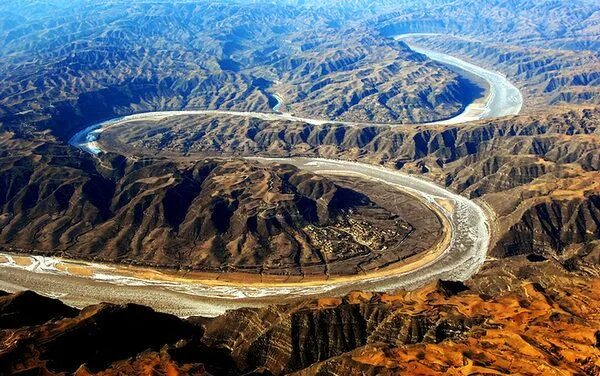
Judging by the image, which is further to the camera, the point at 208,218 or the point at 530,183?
the point at 530,183

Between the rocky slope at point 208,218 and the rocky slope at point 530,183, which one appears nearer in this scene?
the rocky slope at point 208,218

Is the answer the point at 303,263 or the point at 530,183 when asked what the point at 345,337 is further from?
the point at 530,183

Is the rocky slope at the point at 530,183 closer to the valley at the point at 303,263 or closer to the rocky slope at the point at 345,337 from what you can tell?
the valley at the point at 303,263

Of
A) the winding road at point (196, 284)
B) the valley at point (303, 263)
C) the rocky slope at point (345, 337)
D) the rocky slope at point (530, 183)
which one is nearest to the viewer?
the rocky slope at point (345, 337)

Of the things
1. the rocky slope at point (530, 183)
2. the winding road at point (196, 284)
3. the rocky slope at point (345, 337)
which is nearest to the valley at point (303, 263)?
the rocky slope at point (345, 337)

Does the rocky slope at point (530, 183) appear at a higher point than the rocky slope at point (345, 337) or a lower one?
Answer: lower

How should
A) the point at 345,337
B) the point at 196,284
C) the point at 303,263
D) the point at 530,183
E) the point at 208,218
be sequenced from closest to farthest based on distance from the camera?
the point at 345,337 → the point at 196,284 → the point at 303,263 → the point at 208,218 → the point at 530,183

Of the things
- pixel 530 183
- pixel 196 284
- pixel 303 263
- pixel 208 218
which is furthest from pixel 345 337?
pixel 530 183

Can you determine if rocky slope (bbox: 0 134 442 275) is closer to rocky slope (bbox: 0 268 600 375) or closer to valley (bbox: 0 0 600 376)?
valley (bbox: 0 0 600 376)

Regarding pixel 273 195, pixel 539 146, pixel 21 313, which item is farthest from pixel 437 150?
pixel 21 313
